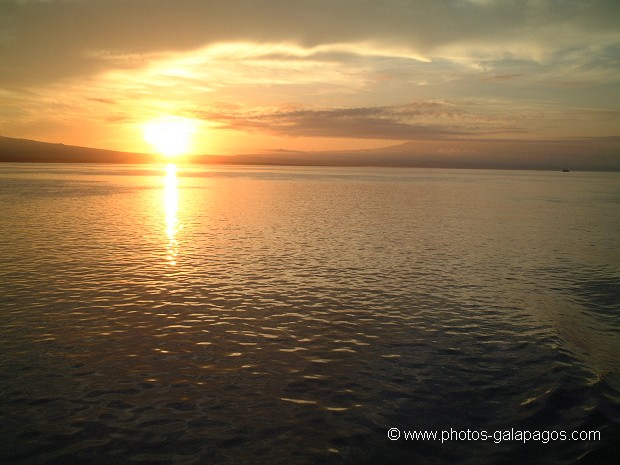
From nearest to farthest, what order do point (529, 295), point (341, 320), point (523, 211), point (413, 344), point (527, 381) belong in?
point (527, 381) < point (413, 344) < point (341, 320) < point (529, 295) < point (523, 211)

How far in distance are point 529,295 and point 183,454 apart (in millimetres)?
23394

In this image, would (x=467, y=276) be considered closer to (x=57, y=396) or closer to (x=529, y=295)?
(x=529, y=295)

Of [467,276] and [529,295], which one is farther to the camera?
[467,276]

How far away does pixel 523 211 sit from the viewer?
83.4 m

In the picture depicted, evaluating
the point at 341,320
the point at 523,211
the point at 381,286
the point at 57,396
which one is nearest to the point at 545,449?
the point at 341,320

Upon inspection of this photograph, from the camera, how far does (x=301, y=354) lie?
18.8 metres

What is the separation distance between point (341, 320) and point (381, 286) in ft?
23.8

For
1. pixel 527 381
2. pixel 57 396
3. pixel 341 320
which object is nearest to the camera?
pixel 57 396

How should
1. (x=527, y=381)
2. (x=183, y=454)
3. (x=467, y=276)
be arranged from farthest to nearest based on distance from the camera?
(x=467, y=276) → (x=527, y=381) → (x=183, y=454)

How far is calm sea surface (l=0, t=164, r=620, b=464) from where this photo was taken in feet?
43.2

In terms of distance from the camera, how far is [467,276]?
32.8 metres

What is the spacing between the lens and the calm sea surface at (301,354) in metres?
13.2

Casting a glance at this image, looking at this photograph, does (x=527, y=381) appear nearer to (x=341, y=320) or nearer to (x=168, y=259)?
(x=341, y=320)

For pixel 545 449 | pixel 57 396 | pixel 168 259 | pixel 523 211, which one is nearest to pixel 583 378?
pixel 545 449
